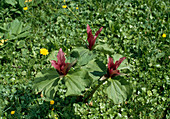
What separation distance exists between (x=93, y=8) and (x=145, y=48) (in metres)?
1.33

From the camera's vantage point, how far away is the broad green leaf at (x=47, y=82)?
2217mm

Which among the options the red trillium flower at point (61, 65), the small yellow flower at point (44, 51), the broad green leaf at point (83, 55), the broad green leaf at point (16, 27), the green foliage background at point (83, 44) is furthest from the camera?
the broad green leaf at point (16, 27)

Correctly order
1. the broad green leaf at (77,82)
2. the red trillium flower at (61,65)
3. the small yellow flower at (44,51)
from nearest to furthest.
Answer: the broad green leaf at (77,82)
the red trillium flower at (61,65)
the small yellow flower at (44,51)

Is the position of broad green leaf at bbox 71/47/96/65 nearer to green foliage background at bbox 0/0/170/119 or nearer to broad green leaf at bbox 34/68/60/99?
broad green leaf at bbox 34/68/60/99

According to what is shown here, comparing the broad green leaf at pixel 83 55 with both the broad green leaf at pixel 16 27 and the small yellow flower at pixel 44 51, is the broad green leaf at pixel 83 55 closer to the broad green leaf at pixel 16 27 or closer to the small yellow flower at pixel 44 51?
the small yellow flower at pixel 44 51

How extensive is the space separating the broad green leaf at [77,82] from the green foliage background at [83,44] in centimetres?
71

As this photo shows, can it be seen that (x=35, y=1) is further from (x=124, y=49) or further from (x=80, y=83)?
(x=80, y=83)

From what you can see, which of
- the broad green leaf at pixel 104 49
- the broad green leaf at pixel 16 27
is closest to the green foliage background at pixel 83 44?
the broad green leaf at pixel 16 27

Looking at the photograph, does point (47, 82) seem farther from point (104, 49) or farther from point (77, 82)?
point (104, 49)

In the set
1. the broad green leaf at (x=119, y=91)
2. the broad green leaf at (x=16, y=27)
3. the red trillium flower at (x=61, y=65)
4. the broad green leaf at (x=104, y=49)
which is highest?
the broad green leaf at (x=16, y=27)

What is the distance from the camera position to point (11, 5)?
13.4 ft

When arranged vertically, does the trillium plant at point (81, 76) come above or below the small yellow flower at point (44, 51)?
below

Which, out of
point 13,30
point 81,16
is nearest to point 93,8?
point 81,16

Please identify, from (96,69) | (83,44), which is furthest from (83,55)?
(83,44)
